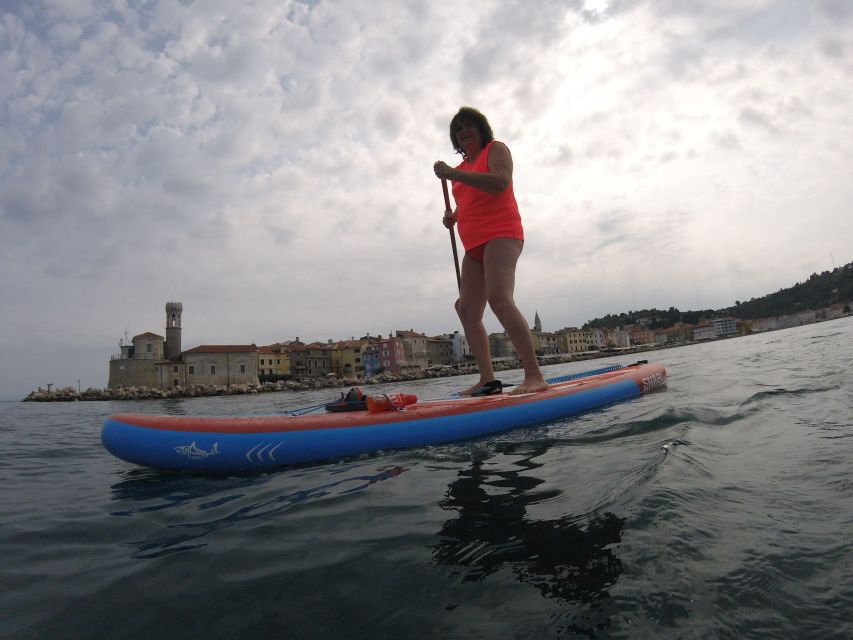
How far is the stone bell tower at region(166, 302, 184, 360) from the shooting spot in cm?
5484

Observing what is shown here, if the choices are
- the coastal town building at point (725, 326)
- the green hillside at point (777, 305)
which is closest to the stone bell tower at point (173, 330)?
the green hillside at point (777, 305)

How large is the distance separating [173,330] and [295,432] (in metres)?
60.6

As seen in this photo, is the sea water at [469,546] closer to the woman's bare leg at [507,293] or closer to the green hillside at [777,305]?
the woman's bare leg at [507,293]

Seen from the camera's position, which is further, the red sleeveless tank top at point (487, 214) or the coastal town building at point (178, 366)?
the coastal town building at point (178, 366)

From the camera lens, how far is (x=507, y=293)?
4277 mm

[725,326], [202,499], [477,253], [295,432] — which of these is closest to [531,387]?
[477,253]

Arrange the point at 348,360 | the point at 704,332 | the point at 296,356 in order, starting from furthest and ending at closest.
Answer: the point at 704,332, the point at 348,360, the point at 296,356

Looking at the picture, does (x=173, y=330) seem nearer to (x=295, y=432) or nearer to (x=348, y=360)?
(x=348, y=360)

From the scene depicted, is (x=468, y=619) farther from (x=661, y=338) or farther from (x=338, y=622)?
(x=661, y=338)

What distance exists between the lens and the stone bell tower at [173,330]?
5484cm

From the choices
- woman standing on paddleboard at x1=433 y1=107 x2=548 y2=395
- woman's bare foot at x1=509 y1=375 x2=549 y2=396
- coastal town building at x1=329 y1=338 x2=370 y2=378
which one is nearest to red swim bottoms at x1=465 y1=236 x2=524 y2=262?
woman standing on paddleboard at x1=433 y1=107 x2=548 y2=395

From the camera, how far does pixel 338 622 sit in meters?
1.19

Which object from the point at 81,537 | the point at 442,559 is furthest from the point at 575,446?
the point at 81,537

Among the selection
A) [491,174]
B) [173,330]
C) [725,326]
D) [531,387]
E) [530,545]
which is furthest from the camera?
[725,326]
